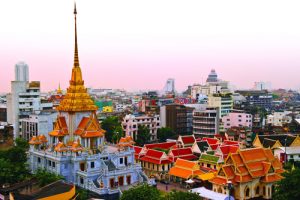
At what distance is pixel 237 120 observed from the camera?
75000 mm

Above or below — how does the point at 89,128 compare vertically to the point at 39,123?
above

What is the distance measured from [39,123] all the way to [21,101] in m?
7.80

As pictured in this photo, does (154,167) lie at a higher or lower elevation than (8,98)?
lower

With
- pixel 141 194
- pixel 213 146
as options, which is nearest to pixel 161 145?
pixel 213 146

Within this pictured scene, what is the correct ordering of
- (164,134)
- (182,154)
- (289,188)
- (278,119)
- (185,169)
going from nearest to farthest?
(289,188) < (185,169) < (182,154) < (164,134) < (278,119)

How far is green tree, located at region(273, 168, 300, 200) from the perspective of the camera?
29.9 metres

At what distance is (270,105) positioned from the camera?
421ft

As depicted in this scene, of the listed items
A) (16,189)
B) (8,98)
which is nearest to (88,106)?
(16,189)

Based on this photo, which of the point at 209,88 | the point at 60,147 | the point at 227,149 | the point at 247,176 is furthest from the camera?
the point at 209,88

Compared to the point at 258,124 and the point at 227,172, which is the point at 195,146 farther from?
the point at 258,124

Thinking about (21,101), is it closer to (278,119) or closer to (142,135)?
(142,135)

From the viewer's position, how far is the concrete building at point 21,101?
65000mm

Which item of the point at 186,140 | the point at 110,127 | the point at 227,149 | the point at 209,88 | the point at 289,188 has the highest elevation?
the point at 209,88

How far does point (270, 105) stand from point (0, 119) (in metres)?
80.8
